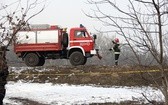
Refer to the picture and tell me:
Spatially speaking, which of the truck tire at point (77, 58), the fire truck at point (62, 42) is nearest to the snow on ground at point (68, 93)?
the truck tire at point (77, 58)

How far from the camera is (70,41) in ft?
68.5

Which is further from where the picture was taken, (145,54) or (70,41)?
(70,41)

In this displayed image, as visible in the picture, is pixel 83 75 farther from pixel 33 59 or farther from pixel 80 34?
pixel 33 59

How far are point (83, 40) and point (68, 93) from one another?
253 inches

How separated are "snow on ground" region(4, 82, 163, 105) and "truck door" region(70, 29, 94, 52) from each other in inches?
175

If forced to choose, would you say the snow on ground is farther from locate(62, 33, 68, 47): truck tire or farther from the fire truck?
locate(62, 33, 68, 47): truck tire

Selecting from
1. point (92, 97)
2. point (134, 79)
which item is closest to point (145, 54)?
point (92, 97)

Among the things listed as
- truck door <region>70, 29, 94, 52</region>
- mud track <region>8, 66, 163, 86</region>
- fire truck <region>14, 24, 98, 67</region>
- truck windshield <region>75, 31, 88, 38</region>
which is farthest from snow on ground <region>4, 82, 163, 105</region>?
truck windshield <region>75, 31, 88, 38</region>

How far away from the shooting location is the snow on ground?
13.5 m

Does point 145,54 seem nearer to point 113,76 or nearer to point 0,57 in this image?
point 0,57

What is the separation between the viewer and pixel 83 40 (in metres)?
20.7

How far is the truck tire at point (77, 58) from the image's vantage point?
20.8 meters

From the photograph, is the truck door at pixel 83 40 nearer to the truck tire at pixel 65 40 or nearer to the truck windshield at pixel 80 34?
the truck windshield at pixel 80 34

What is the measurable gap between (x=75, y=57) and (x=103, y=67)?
302 cm
